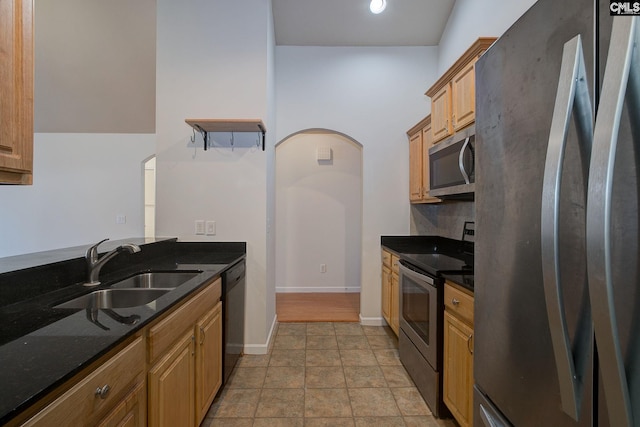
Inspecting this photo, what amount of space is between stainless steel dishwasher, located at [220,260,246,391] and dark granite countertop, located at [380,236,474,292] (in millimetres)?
1365

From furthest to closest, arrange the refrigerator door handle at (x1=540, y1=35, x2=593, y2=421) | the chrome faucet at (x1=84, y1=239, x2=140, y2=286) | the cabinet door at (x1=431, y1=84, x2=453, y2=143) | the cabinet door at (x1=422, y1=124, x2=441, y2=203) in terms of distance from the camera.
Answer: the cabinet door at (x1=422, y1=124, x2=441, y2=203), the cabinet door at (x1=431, y1=84, x2=453, y2=143), the chrome faucet at (x1=84, y1=239, x2=140, y2=286), the refrigerator door handle at (x1=540, y1=35, x2=593, y2=421)

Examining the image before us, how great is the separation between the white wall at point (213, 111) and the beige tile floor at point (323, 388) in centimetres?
36

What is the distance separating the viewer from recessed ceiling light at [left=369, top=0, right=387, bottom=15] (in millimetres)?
2967

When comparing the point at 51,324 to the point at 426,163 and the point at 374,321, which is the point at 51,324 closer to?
the point at 426,163

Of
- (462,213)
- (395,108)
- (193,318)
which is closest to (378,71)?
(395,108)

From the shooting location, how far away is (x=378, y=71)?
3.41 m

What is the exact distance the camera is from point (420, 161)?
302cm

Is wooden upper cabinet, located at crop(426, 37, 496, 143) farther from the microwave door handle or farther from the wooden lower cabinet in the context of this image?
the wooden lower cabinet

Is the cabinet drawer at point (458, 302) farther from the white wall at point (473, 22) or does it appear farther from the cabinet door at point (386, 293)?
the white wall at point (473, 22)

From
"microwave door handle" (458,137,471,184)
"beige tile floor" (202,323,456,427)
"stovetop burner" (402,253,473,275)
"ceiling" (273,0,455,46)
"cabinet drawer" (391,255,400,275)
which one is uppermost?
"ceiling" (273,0,455,46)

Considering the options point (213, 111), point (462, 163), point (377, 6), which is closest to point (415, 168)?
point (462, 163)

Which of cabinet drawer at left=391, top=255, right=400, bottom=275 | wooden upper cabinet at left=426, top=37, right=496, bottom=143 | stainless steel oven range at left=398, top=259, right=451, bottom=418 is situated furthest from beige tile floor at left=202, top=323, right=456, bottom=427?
wooden upper cabinet at left=426, top=37, right=496, bottom=143

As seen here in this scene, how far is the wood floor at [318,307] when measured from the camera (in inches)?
143

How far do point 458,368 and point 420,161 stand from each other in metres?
1.97
